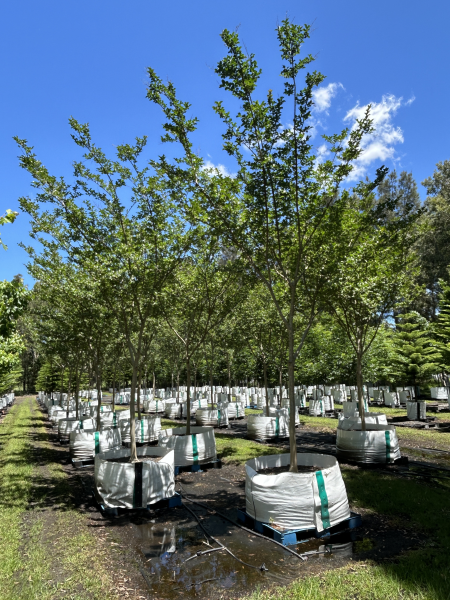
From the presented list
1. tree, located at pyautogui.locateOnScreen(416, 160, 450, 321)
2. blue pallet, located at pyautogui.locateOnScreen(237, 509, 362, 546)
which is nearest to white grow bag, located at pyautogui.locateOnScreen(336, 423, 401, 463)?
blue pallet, located at pyautogui.locateOnScreen(237, 509, 362, 546)

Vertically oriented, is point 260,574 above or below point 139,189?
below

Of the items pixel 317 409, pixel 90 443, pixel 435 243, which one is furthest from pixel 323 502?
pixel 435 243

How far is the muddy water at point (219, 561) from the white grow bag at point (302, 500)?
0.28 meters

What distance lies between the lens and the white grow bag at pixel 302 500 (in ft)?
17.7

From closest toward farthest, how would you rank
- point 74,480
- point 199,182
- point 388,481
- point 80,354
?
point 199,182, point 388,481, point 74,480, point 80,354

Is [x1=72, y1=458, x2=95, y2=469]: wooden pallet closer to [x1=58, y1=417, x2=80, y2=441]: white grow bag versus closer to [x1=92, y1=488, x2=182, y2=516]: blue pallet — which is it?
[x1=92, y1=488, x2=182, y2=516]: blue pallet

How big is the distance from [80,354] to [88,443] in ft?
24.8

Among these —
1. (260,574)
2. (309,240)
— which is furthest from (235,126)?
(260,574)

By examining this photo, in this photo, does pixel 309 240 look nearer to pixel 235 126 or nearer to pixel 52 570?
pixel 235 126

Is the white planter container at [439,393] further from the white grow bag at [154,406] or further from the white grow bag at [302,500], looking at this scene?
the white grow bag at [302,500]

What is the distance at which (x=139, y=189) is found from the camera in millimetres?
8336

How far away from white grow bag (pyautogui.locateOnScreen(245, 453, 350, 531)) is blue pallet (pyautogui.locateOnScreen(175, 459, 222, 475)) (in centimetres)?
437

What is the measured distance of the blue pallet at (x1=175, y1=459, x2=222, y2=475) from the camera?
9789mm

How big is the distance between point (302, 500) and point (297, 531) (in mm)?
408
